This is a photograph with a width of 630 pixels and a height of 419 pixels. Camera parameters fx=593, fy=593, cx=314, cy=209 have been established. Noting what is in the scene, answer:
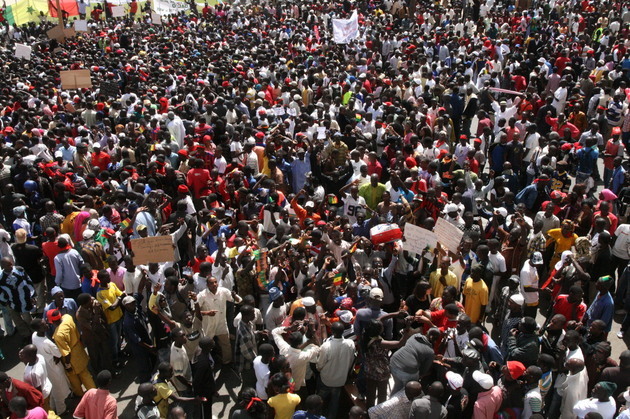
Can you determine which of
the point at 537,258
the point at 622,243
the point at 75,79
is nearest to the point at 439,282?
the point at 537,258

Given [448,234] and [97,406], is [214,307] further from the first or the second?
[448,234]

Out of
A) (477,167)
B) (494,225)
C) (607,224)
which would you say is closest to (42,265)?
(494,225)

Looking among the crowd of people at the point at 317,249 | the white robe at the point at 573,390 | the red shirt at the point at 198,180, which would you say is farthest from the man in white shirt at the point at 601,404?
the red shirt at the point at 198,180

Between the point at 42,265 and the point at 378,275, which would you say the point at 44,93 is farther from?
the point at 378,275

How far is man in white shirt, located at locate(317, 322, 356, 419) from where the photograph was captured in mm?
6156

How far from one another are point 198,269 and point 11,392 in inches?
107

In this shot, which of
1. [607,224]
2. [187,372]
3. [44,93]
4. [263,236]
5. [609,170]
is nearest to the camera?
[187,372]

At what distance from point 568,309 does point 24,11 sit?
33.2m

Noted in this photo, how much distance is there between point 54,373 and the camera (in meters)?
6.79

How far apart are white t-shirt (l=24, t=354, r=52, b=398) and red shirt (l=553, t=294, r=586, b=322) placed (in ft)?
19.4

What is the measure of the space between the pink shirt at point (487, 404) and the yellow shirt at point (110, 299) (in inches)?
175

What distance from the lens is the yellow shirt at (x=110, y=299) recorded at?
24.1 feet

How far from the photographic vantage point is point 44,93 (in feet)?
52.0

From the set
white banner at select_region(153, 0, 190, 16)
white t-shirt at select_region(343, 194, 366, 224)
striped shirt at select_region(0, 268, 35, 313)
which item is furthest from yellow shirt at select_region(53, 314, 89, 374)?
white banner at select_region(153, 0, 190, 16)
